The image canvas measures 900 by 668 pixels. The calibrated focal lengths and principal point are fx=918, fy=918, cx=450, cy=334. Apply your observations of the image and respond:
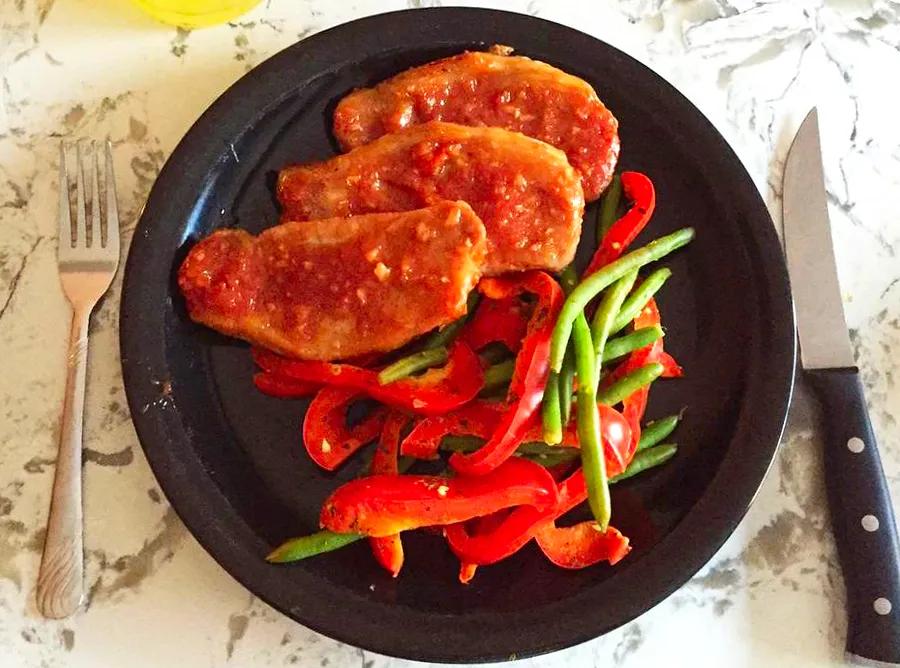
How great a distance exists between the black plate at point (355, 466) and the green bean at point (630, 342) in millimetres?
190

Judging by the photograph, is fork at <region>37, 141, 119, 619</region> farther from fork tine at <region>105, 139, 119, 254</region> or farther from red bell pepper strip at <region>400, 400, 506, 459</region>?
red bell pepper strip at <region>400, 400, 506, 459</region>

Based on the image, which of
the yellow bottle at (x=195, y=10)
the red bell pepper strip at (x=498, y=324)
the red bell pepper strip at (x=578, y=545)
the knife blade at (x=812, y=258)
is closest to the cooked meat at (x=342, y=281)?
the red bell pepper strip at (x=498, y=324)

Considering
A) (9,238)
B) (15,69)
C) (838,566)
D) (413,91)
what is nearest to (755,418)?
(838,566)

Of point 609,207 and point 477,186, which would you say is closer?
point 477,186

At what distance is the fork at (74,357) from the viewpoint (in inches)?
83.7

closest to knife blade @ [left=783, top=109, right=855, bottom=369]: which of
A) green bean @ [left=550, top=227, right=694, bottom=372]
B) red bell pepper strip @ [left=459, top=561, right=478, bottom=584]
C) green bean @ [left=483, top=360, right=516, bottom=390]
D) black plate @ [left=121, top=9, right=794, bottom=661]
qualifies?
black plate @ [left=121, top=9, right=794, bottom=661]

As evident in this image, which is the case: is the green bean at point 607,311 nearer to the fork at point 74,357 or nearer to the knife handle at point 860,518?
the knife handle at point 860,518

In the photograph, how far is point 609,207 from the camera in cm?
237

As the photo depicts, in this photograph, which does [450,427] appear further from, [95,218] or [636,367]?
[95,218]

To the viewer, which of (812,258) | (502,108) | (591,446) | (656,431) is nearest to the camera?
(591,446)

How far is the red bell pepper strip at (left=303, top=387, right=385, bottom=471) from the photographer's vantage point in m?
2.16

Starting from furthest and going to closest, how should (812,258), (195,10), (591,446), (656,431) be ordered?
(195,10) → (812,258) → (656,431) → (591,446)

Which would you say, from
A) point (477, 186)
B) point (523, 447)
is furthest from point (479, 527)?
point (477, 186)

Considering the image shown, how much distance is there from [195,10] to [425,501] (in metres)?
1.54
